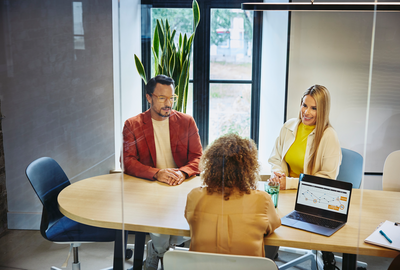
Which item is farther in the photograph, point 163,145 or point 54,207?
point 54,207

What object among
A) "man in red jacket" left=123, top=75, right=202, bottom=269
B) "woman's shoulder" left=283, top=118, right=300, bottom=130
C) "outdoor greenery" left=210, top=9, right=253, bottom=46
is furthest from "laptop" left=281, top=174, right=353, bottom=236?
"outdoor greenery" left=210, top=9, right=253, bottom=46

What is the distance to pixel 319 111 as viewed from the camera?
5.73 ft

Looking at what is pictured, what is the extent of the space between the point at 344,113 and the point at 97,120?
1419 millimetres

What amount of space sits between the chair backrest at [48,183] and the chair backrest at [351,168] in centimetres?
161

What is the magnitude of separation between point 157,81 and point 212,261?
963 mm

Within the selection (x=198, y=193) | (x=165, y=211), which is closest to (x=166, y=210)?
(x=165, y=211)

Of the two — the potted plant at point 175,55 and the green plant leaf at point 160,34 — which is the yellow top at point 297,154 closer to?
the potted plant at point 175,55

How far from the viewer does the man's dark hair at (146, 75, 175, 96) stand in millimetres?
1753

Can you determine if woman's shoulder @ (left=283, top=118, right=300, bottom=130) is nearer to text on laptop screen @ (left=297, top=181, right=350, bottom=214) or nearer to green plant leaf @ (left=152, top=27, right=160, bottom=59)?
text on laptop screen @ (left=297, top=181, right=350, bottom=214)

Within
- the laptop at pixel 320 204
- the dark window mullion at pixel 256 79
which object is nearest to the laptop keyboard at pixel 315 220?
the laptop at pixel 320 204

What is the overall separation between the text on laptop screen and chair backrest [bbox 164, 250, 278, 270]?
1.66 feet

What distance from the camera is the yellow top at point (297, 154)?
175cm

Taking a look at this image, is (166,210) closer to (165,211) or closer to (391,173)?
(165,211)

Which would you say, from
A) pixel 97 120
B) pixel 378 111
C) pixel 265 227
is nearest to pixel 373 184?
pixel 378 111
